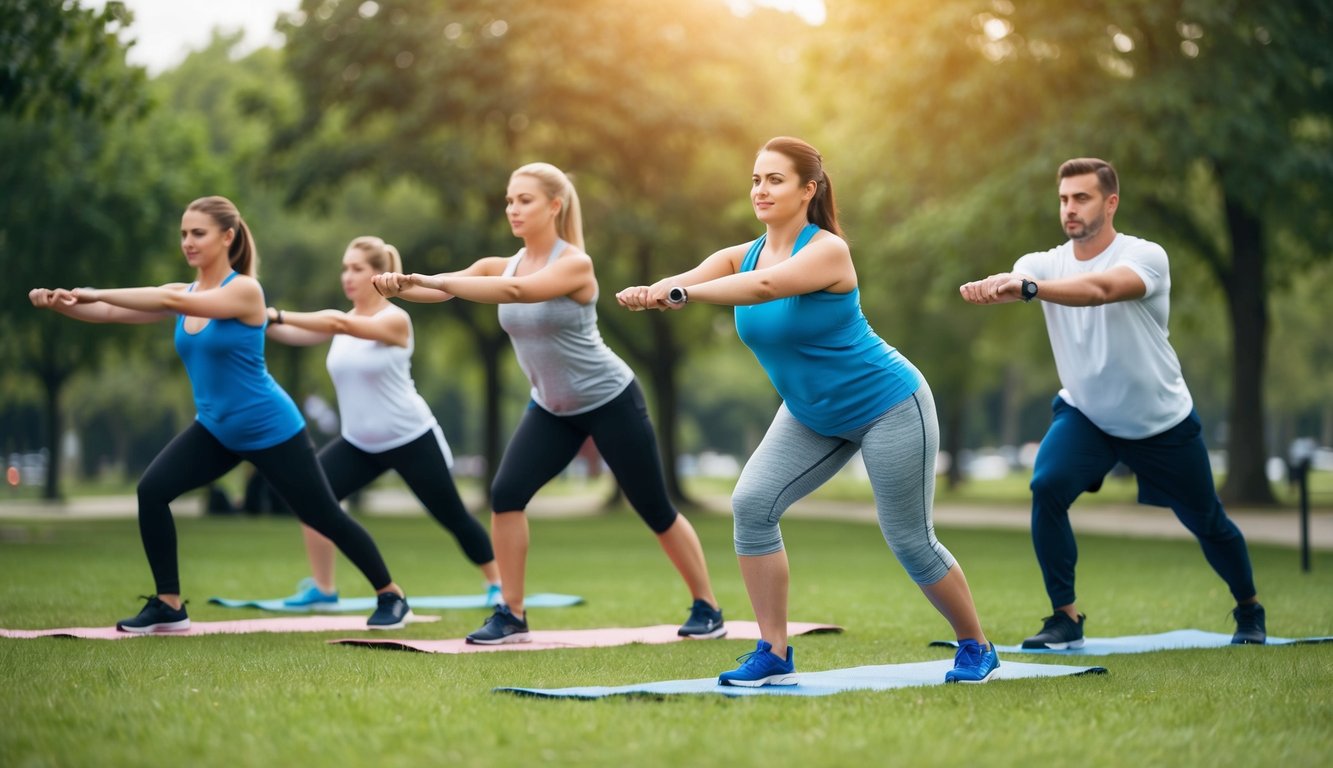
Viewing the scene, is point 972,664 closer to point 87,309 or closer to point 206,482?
point 206,482

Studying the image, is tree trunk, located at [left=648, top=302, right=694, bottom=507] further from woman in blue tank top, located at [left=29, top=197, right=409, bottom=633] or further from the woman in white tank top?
woman in blue tank top, located at [left=29, top=197, right=409, bottom=633]

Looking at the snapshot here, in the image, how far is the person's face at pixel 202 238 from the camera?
825 cm

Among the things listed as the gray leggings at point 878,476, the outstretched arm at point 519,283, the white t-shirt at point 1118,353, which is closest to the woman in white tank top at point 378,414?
the outstretched arm at point 519,283

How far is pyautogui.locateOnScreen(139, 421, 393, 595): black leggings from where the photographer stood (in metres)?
8.30

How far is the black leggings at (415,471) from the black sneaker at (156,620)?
1545 mm

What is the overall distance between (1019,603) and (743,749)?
263 inches

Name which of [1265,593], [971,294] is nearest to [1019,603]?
[1265,593]

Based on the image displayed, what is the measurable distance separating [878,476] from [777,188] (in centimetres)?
119

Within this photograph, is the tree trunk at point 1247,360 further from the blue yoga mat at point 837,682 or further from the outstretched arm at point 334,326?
the blue yoga mat at point 837,682

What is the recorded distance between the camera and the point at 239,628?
8.67 m

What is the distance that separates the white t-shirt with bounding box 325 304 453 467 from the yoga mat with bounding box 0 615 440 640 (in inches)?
42.1

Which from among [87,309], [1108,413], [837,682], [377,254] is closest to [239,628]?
[87,309]

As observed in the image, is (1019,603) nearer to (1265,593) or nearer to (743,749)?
(1265,593)

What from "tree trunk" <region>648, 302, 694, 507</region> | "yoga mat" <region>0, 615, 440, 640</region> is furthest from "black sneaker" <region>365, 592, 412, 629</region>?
"tree trunk" <region>648, 302, 694, 507</region>
